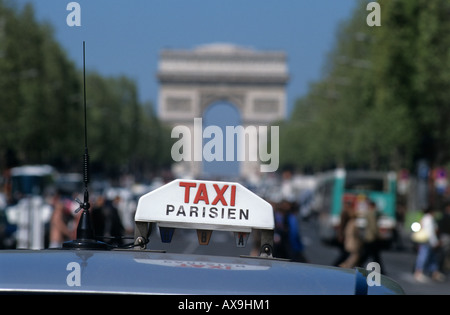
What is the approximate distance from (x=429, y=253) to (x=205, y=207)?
2144 cm

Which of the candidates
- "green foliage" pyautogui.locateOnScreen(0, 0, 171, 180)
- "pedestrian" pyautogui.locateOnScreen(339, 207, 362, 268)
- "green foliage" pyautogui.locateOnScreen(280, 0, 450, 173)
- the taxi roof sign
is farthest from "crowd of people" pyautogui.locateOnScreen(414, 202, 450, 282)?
"green foliage" pyautogui.locateOnScreen(0, 0, 171, 180)

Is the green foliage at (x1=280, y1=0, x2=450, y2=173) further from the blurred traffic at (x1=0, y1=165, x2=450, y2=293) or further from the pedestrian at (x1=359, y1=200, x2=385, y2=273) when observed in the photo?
the pedestrian at (x1=359, y1=200, x2=385, y2=273)

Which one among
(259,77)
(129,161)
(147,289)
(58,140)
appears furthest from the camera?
(259,77)

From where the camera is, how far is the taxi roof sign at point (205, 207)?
382 cm

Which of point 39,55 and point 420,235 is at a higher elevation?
point 39,55

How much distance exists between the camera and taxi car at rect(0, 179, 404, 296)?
2.88 meters

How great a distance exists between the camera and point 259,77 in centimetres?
14625

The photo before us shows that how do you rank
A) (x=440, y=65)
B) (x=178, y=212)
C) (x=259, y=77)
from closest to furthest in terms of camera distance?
1. (x=178, y=212)
2. (x=440, y=65)
3. (x=259, y=77)

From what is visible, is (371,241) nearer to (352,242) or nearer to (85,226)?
(352,242)

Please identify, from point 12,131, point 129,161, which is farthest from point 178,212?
point 129,161

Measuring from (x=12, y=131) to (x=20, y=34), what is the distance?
4.55 metres

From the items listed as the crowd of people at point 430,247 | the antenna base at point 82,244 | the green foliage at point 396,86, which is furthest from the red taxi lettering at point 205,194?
the green foliage at point 396,86
